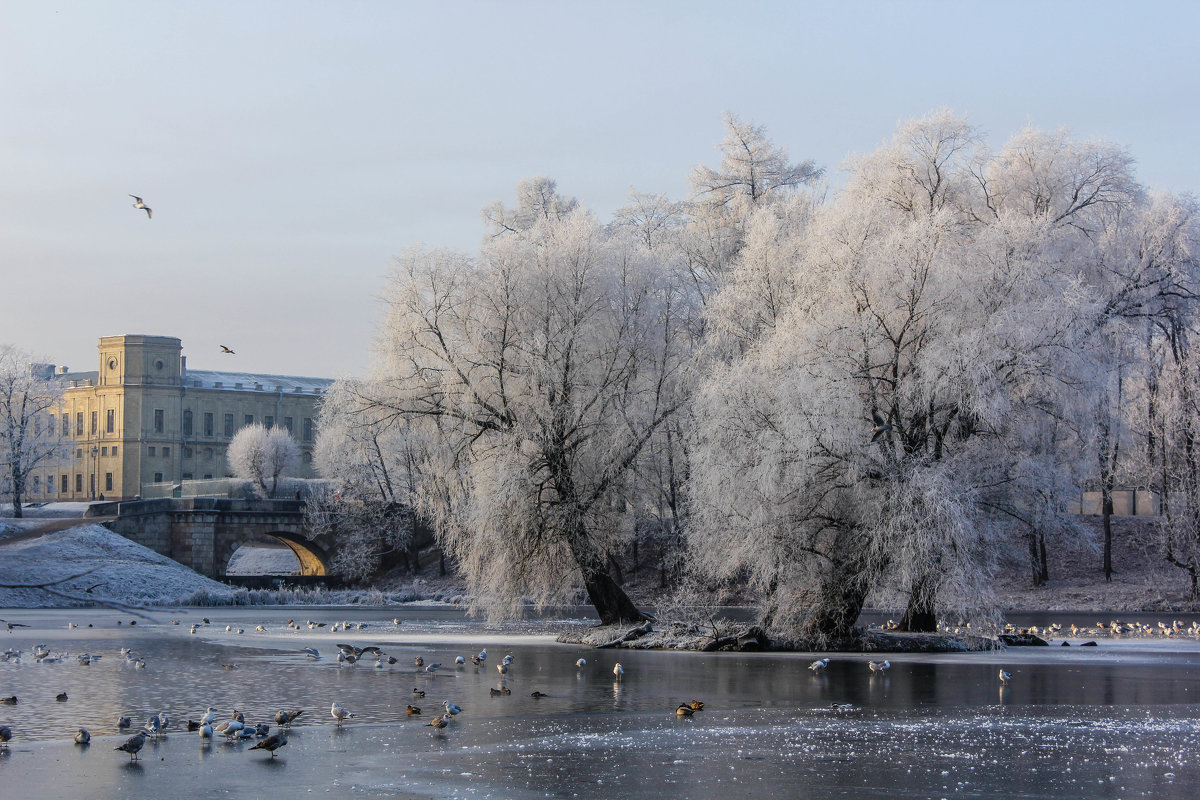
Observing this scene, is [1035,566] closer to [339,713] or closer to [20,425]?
[339,713]

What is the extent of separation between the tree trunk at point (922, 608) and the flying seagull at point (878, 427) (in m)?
3.06

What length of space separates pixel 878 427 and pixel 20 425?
63.5 m

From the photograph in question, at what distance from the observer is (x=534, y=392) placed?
30.4 metres

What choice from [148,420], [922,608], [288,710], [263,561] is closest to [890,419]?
[922,608]

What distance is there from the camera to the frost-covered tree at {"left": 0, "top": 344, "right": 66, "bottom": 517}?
241ft

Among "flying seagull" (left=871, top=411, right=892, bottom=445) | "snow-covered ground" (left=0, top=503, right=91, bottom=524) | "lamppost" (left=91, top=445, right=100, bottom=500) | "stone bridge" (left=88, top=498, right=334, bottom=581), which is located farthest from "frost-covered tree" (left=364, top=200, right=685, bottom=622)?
"lamppost" (left=91, top=445, right=100, bottom=500)

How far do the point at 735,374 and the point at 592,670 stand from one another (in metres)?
7.66

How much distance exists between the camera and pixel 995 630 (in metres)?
26.0

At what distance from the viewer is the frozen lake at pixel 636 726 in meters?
11.7

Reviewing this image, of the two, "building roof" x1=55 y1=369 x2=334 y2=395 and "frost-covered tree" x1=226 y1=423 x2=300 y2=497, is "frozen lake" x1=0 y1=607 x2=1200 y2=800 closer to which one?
"frost-covered tree" x1=226 y1=423 x2=300 y2=497

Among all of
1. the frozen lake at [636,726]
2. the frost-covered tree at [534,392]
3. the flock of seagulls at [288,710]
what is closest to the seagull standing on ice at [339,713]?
the flock of seagulls at [288,710]

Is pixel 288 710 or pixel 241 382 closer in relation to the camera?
pixel 288 710

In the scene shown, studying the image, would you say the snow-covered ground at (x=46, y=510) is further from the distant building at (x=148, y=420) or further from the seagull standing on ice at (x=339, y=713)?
the seagull standing on ice at (x=339, y=713)

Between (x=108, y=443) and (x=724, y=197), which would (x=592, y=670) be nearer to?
(x=724, y=197)
